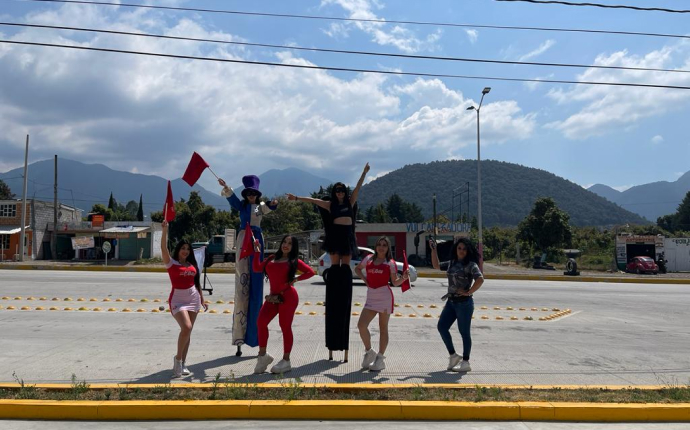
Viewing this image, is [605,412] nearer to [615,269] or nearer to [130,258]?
[615,269]

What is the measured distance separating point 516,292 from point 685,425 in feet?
44.0

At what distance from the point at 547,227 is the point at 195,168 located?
157ft

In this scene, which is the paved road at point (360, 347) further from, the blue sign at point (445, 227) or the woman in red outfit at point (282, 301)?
the blue sign at point (445, 227)

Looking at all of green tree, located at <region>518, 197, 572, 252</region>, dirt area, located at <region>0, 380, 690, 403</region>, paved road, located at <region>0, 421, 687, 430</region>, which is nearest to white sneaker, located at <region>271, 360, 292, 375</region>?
dirt area, located at <region>0, 380, 690, 403</region>

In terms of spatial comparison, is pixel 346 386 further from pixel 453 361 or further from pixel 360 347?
pixel 360 347

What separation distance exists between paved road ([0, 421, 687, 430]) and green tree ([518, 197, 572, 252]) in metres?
A: 47.5

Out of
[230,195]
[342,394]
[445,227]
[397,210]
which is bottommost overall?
[342,394]

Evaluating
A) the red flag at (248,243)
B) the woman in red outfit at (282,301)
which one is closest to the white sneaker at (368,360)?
the woman in red outfit at (282,301)

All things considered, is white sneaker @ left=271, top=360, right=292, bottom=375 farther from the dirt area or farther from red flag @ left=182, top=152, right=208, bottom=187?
red flag @ left=182, top=152, right=208, bottom=187

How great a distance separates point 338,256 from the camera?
6.89 metres

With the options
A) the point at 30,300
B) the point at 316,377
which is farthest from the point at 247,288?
the point at 30,300

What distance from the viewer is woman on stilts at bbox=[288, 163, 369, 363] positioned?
6.89m

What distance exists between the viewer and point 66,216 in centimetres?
5328

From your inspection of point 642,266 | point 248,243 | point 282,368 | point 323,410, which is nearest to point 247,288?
point 248,243
